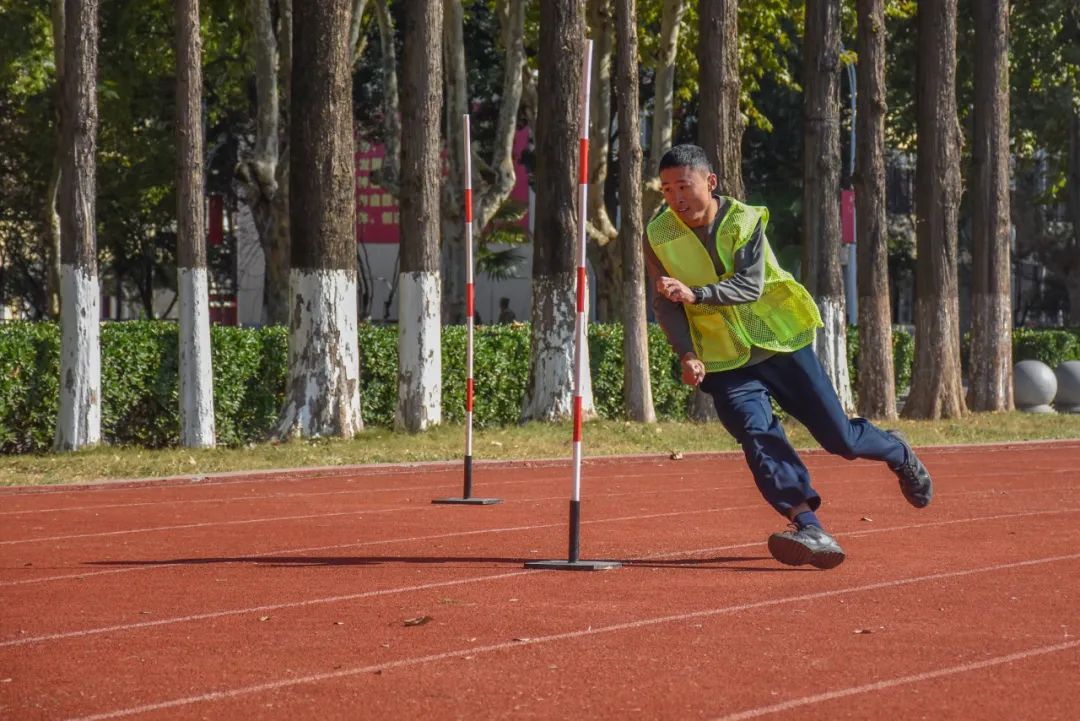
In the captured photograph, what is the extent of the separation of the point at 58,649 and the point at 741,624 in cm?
259

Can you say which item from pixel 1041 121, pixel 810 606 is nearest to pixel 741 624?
pixel 810 606

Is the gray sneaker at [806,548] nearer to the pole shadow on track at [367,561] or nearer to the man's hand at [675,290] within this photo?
the pole shadow on track at [367,561]

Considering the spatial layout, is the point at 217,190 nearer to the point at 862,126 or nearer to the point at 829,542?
the point at 862,126

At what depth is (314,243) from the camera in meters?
22.2

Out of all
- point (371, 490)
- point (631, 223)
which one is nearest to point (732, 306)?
point (371, 490)

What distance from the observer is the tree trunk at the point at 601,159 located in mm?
30219

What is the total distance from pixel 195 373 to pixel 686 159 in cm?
1336

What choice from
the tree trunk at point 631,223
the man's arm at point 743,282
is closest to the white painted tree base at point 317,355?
the tree trunk at point 631,223

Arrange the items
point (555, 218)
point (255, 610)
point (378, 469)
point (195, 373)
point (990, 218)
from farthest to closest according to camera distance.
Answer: point (990, 218) < point (555, 218) < point (195, 373) < point (378, 469) < point (255, 610)

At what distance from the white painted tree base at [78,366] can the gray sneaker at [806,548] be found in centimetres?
1308

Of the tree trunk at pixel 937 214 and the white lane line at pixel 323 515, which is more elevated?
the tree trunk at pixel 937 214

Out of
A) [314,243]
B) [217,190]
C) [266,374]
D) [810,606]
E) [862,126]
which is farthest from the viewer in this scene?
[217,190]

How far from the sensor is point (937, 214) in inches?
1128

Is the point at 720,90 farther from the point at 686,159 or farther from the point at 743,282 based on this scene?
the point at 743,282
